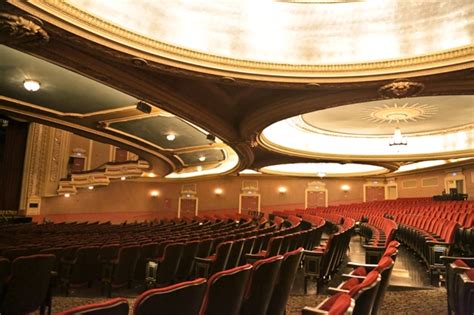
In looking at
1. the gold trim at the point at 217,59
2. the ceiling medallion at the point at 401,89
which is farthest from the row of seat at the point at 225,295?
the ceiling medallion at the point at 401,89

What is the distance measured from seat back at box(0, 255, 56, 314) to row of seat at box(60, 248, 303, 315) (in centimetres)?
158

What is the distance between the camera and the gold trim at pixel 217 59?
3410 mm

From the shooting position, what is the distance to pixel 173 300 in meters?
1.56

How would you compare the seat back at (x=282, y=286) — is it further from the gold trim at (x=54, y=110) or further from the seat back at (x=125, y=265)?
the gold trim at (x=54, y=110)

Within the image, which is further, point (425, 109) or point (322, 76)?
point (425, 109)

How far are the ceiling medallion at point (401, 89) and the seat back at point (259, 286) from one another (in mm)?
3607

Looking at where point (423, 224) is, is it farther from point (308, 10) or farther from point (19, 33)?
point (19, 33)

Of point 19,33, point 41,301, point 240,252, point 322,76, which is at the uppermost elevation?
point 322,76

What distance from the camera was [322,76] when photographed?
5.00m

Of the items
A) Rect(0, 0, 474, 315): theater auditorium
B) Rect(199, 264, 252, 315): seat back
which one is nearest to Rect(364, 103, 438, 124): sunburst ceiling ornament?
Rect(0, 0, 474, 315): theater auditorium

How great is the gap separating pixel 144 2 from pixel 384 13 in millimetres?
2912

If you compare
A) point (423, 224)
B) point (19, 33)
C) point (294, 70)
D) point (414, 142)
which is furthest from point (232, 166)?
point (19, 33)

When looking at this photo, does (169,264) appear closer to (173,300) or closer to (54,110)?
(173,300)

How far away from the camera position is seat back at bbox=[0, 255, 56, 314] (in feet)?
8.98
